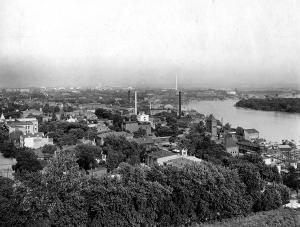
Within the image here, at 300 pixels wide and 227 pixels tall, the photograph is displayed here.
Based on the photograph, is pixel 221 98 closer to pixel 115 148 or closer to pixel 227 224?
pixel 115 148

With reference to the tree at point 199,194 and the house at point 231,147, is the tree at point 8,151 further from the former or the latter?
the house at point 231,147

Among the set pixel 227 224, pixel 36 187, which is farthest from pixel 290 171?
pixel 36 187

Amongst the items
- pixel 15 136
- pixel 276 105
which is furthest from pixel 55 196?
pixel 276 105

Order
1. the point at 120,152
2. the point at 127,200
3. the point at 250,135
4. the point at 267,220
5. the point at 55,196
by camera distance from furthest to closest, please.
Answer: the point at 250,135 < the point at 120,152 < the point at 267,220 < the point at 127,200 < the point at 55,196

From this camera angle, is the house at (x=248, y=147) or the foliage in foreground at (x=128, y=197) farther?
the house at (x=248, y=147)

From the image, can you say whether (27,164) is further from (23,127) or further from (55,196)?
(23,127)

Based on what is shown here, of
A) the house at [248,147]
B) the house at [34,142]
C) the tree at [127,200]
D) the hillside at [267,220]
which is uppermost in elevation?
the tree at [127,200]

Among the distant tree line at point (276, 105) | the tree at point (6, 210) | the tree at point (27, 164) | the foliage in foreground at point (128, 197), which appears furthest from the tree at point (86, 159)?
the distant tree line at point (276, 105)

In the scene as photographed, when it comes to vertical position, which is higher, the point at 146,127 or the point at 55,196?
the point at 55,196

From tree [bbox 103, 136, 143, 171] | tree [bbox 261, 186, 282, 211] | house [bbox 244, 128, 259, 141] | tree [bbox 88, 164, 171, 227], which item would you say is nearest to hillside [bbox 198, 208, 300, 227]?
tree [bbox 261, 186, 282, 211]
